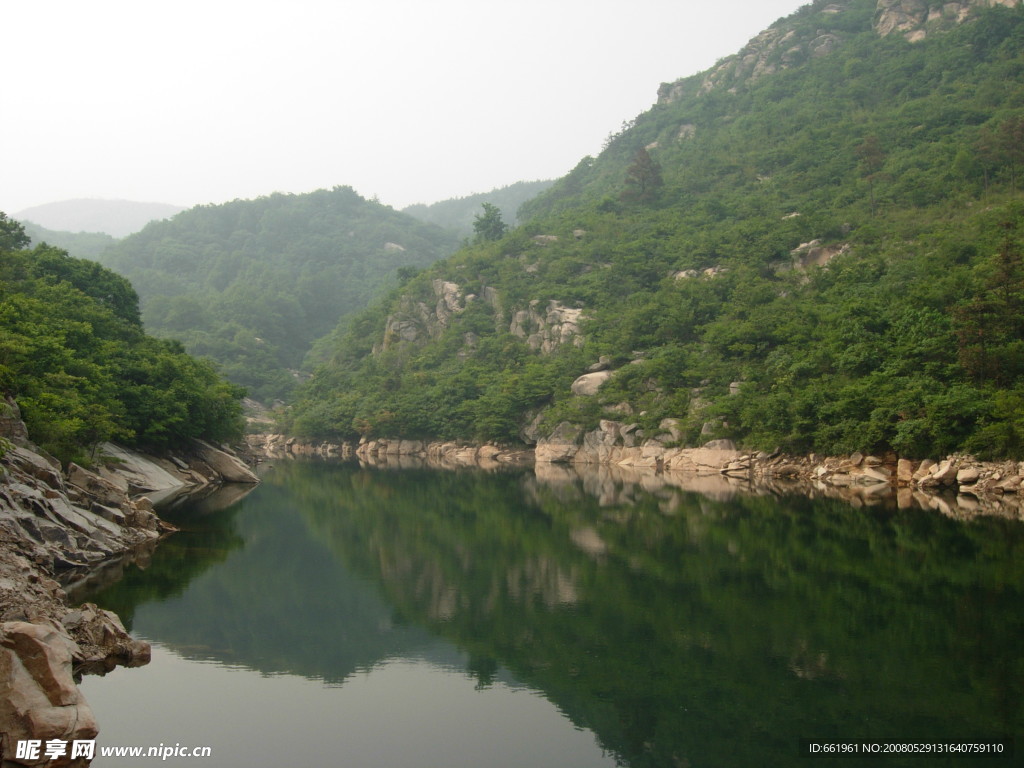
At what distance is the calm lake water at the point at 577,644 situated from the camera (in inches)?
376

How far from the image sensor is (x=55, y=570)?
54.0ft

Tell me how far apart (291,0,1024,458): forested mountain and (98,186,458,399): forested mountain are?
21.5m

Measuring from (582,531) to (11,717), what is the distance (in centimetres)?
1771

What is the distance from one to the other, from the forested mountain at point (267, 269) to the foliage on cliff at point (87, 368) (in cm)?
5095

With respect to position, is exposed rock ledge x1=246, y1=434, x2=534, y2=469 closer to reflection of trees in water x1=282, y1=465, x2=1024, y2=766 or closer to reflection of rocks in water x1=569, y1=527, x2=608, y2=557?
reflection of rocks in water x1=569, y1=527, x2=608, y2=557

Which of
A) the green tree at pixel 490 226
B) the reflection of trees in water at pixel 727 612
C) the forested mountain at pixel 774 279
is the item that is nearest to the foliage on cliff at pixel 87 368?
the reflection of trees in water at pixel 727 612

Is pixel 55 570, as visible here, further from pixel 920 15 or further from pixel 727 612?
pixel 920 15

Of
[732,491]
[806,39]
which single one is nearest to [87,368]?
[732,491]

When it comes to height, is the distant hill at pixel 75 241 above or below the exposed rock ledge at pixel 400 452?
above

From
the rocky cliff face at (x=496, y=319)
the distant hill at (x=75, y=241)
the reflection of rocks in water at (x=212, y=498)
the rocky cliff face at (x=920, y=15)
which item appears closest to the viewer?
the reflection of rocks in water at (x=212, y=498)

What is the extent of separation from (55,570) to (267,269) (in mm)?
117059

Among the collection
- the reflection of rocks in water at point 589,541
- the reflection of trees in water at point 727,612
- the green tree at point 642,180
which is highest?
the green tree at point 642,180

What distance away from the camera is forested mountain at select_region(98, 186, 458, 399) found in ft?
337

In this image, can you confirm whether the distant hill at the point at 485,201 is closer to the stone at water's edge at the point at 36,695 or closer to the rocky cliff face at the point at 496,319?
the rocky cliff face at the point at 496,319
